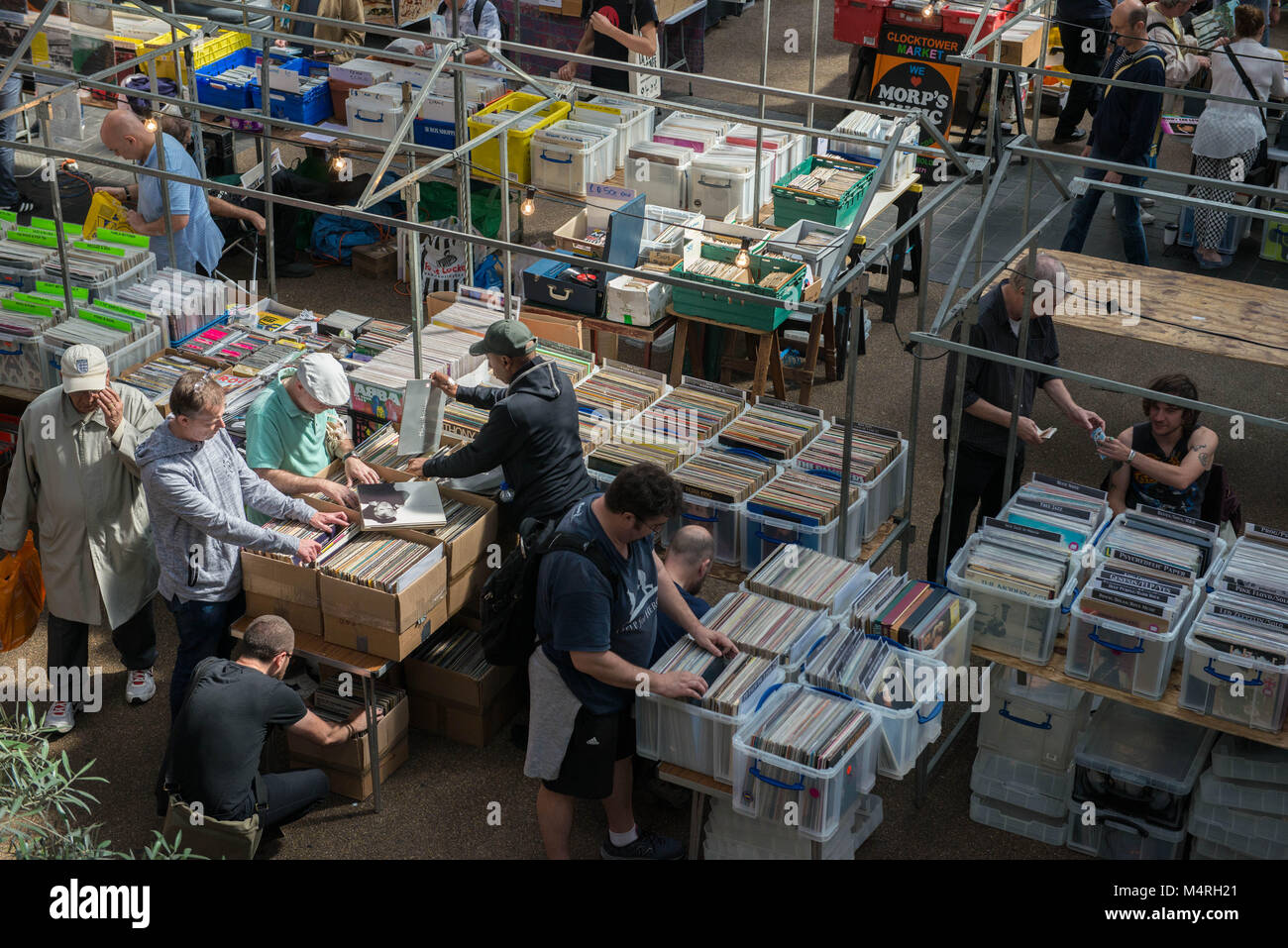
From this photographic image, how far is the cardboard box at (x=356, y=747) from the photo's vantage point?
6.22 meters

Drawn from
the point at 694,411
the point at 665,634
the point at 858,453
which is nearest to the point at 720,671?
the point at 665,634

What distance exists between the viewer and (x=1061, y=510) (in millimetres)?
6289

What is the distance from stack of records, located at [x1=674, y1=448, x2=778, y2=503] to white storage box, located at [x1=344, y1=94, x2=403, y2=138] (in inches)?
219

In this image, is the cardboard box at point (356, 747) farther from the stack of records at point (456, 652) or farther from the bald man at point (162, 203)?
the bald man at point (162, 203)

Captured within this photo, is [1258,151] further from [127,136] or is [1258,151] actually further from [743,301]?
[127,136]

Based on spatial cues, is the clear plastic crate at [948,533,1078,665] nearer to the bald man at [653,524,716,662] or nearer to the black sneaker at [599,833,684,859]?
the bald man at [653,524,716,662]

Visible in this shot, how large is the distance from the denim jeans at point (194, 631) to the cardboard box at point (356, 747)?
507 mm

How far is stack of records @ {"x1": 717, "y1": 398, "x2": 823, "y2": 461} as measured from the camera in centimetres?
683

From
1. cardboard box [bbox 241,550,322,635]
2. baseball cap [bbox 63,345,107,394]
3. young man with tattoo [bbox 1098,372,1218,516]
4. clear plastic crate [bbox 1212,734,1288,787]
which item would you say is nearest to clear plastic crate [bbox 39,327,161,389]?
baseball cap [bbox 63,345,107,394]

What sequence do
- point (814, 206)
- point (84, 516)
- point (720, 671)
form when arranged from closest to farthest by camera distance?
point (720, 671)
point (84, 516)
point (814, 206)

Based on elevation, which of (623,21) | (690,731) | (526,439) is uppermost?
(623,21)

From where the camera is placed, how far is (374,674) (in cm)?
602

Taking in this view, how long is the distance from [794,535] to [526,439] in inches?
49.0

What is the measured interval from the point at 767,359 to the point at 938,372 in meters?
1.71
